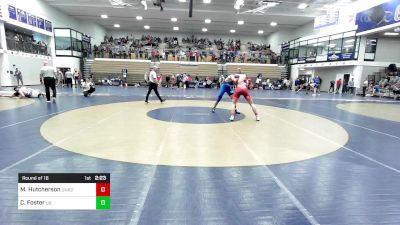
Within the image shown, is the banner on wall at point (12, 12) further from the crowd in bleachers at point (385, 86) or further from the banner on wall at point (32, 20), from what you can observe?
the crowd in bleachers at point (385, 86)

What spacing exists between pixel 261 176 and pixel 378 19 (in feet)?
75.4

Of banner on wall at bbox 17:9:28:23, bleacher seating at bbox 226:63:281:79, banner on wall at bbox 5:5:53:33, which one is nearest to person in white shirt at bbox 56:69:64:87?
banner on wall at bbox 5:5:53:33

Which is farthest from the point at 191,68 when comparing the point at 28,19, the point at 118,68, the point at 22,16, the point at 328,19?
the point at 22,16

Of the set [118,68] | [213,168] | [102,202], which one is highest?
[118,68]

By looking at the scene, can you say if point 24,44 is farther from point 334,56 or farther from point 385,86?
point 385,86

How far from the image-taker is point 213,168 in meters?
3.69

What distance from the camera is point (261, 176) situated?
3451 mm

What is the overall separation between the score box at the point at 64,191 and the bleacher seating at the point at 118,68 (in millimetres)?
28177

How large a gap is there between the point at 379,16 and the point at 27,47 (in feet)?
101

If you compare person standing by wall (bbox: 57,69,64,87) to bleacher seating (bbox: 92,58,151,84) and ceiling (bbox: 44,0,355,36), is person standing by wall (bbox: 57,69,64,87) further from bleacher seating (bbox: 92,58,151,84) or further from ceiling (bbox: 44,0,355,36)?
ceiling (bbox: 44,0,355,36)

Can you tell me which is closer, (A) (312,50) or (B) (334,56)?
(B) (334,56)

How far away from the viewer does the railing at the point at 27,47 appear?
68.9 feet

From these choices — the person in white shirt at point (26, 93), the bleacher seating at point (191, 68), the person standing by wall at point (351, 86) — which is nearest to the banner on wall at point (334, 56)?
the person standing by wall at point (351, 86)

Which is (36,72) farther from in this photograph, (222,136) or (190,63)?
(222,136)
